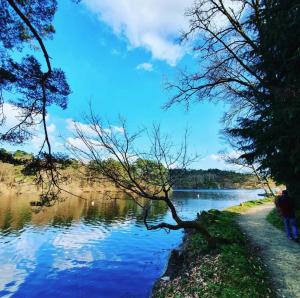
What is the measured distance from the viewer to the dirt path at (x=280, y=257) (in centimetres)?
790

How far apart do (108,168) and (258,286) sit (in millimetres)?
5649

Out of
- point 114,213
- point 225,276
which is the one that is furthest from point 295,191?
point 114,213

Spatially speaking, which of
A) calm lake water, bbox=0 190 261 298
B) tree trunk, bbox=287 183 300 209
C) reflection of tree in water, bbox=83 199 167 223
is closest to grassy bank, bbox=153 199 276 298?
tree trunk, bbox=287 183 300 209

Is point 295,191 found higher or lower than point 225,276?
higher

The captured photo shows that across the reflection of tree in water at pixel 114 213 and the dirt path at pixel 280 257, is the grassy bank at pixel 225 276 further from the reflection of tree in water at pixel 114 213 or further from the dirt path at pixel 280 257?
the reflection of tree in water at pixel 114 213

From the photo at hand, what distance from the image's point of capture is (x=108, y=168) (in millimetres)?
10461

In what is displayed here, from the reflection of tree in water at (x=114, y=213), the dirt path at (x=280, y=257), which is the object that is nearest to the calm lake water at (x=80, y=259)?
the dirt path at (x=280, y=257)

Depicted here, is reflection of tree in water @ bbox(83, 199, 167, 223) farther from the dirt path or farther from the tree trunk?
the tree trunk

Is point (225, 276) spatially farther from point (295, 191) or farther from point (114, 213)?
point (114, 213)

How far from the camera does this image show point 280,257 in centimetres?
1045

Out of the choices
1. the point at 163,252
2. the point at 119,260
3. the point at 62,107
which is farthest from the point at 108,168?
the point at 163,252

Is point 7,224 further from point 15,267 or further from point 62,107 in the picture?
→ point 62,107

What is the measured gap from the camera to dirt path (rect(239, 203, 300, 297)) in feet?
25.9

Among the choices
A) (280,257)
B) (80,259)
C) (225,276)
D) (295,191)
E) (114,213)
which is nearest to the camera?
(225,276)
